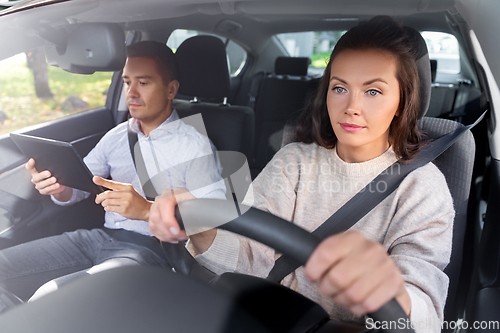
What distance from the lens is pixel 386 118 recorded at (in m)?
0.89

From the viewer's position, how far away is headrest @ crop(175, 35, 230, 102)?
146 cm

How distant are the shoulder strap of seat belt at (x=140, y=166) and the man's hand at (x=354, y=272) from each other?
0.77m

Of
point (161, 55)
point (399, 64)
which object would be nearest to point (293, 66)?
point (161, 55)

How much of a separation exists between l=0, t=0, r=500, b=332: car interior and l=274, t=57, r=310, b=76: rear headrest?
1.33 ft

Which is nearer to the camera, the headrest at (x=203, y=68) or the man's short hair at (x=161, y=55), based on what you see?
the man's short hair at (x=161, y=55)

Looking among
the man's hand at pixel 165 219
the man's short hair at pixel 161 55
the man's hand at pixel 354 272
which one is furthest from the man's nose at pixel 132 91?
the man's hand at pixel 354 272

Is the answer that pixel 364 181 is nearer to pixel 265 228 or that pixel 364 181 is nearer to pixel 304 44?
pixel 265 228

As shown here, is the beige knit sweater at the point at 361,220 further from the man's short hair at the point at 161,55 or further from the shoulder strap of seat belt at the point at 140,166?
the man's short hair at the point at 161,55

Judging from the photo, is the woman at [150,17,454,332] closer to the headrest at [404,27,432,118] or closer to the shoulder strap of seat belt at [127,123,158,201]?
the headrest at [404,27,432,118]

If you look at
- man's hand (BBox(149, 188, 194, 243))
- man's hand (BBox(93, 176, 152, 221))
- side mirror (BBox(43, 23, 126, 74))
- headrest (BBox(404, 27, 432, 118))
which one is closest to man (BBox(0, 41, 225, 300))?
man's hand (BBox(93, 176, 152, 221))

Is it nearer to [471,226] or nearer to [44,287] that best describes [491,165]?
[471,226]

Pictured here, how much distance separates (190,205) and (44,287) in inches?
25.5

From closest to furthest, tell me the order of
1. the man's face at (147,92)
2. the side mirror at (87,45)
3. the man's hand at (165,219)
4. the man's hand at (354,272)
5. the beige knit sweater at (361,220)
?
the man's hand at (354,272)
the man's hand at (165,219)
the beige knit sweater at (361,220)
the side mirror at (87,45)
the man's face at (147,92)

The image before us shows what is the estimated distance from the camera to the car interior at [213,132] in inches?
28.3
